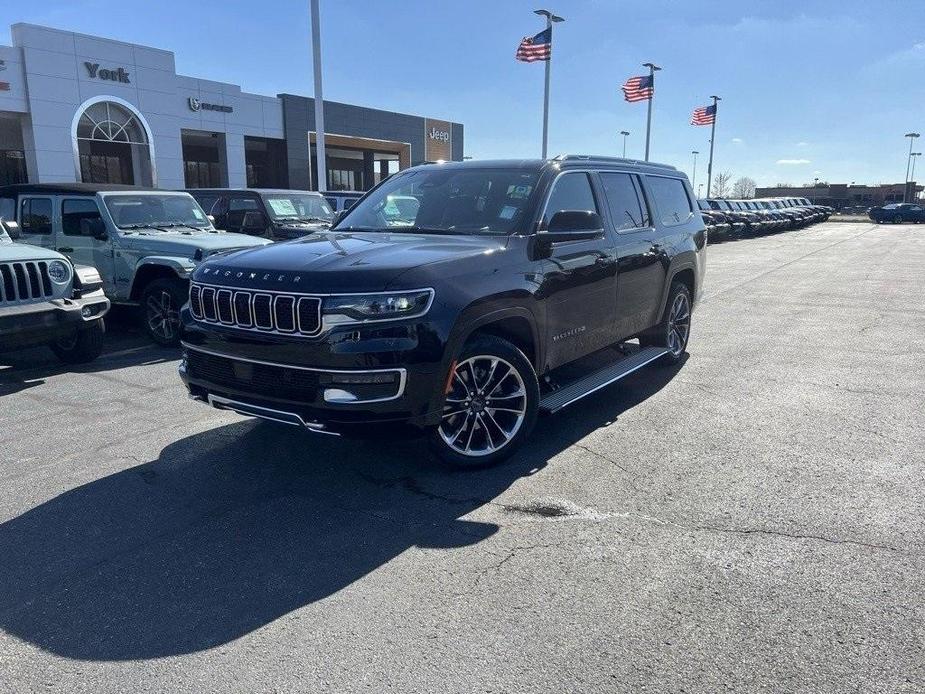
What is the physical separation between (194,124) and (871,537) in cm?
3259

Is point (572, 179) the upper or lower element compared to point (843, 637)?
upper

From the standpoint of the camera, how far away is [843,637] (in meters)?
2.80

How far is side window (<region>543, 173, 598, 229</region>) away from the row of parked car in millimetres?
20308

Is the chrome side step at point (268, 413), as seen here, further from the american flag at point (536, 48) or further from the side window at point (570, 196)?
the american flag at point (536, 48)

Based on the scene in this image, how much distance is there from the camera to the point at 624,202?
20.2ft

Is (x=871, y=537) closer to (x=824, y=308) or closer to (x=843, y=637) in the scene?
(x=843, y=637)

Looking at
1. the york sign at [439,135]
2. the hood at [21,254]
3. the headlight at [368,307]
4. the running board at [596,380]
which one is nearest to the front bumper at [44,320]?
the hood at [21,254]

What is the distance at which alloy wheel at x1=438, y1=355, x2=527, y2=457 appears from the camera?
4.34 m

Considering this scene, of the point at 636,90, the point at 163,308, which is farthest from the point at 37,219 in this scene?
the point at 636,90

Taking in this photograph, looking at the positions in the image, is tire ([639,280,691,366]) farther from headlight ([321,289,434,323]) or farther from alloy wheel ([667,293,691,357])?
headlight ([321,289,434,323])

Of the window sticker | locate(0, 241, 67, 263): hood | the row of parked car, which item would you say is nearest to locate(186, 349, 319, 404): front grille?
locate(0, 241, 67, 263): hood

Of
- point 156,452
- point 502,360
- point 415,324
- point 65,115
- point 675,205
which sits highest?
point 65,115

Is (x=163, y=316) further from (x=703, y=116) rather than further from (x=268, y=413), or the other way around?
(x=703, y=116)

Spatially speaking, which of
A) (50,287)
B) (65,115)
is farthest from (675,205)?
(65,115)
